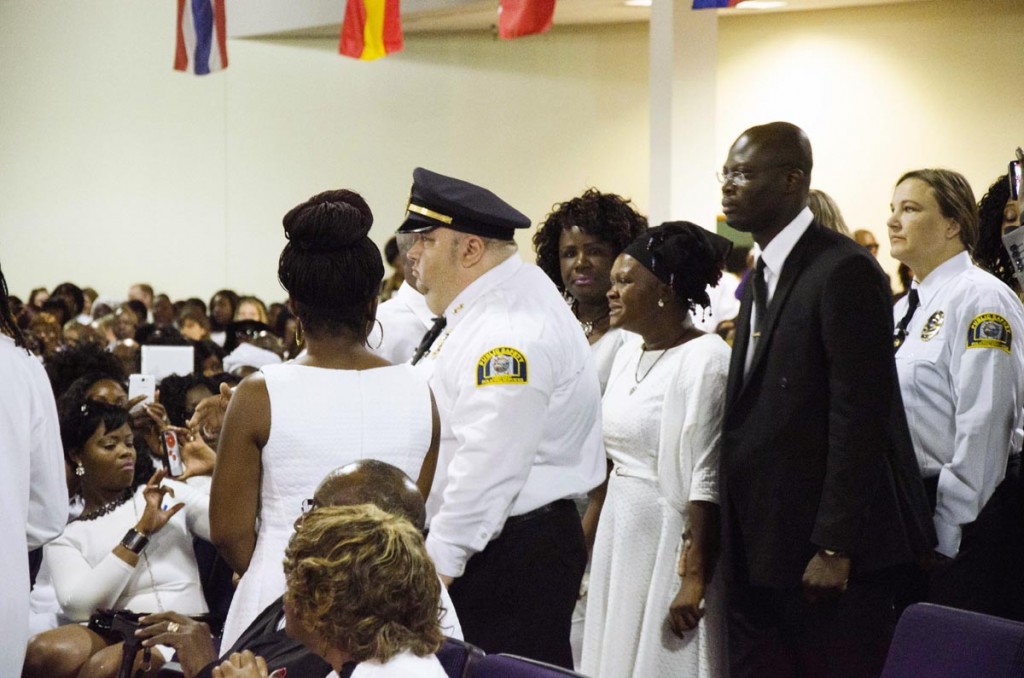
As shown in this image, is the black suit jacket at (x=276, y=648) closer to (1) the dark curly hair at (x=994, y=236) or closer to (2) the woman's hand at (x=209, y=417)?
(2) the woman's hand at (x=209, y=417)

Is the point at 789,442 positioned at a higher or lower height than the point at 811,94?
lower

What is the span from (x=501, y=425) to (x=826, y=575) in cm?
79

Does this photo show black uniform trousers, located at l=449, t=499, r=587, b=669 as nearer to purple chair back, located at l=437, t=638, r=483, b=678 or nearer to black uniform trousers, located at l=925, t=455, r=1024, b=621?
purple chair back, located at l=437, t=638, r=483, b=678

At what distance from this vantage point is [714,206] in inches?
381

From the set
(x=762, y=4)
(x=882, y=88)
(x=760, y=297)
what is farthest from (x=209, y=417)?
(x=882, y=88)

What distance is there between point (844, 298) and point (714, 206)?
22.5ft

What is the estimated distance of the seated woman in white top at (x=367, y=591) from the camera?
1.91 meters

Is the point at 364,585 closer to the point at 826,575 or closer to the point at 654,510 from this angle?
the point at 826,575

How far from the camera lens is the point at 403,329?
14.0 ft

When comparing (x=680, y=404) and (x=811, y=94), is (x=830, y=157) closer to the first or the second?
(x=811, y=94)

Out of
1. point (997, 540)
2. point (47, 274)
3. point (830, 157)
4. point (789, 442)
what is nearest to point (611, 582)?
point (789, 442)

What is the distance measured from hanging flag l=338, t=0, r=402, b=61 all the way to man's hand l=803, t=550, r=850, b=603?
7.62 meters

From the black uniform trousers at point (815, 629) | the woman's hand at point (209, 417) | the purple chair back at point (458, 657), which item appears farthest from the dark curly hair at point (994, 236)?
the purple chair back at point (458, 657)

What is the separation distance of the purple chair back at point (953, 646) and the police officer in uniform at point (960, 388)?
0.88 metres
